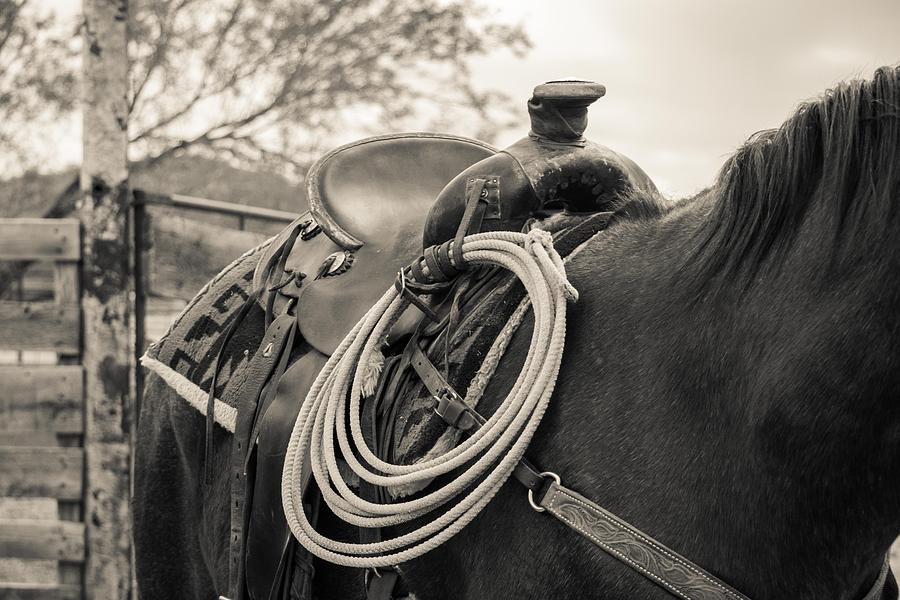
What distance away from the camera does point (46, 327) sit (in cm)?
413

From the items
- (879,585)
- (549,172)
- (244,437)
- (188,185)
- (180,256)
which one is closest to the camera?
(879,585)

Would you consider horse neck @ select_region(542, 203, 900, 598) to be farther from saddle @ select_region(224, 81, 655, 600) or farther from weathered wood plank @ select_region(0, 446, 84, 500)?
weathered wood plank @ select_region(0, 446, 84, 500)

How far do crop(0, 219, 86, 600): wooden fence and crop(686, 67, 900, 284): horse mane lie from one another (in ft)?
10.7

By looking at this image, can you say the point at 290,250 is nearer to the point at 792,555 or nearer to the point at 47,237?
the point at 792,555

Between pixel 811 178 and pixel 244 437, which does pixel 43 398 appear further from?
pixel 811 178

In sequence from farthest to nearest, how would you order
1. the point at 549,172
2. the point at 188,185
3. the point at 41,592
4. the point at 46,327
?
the point at 188,185
the point at 41,592
the point at 46,327
the point at 549,172

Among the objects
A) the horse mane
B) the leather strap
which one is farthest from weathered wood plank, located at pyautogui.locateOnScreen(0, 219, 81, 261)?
the horse mane

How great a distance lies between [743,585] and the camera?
4.25 feet

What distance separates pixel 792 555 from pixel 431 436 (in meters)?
0.63

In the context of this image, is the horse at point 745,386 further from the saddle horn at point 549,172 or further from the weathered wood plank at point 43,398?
the weathered wood plank at point 43,398

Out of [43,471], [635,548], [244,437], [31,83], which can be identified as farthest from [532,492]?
[31,83]

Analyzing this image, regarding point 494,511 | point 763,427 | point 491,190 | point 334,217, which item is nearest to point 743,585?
point 763,427

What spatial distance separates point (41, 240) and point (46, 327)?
0.37 metres

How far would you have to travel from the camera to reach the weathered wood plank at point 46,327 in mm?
4109
